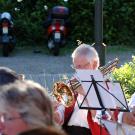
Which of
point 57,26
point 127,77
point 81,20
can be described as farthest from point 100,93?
point 81,20

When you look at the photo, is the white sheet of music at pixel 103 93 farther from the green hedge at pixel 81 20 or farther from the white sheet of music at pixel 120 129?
the green hedge at pixel 81 20

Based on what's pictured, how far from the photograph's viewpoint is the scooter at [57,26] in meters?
12.5

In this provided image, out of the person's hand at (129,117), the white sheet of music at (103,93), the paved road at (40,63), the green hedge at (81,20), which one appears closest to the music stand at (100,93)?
the white sheet of music at (103,93)

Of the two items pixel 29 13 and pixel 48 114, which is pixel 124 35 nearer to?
pixel 29 13

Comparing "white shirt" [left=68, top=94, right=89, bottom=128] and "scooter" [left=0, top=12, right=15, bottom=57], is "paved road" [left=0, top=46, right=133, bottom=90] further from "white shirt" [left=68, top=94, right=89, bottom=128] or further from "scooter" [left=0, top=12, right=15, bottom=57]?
"white shirt" [left=68, top=94, right=89, bottom=128]

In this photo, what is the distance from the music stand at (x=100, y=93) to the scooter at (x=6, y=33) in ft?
26.7

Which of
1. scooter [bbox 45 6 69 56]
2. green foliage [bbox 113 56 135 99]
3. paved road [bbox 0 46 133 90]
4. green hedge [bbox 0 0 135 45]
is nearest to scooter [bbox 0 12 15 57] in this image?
paved road [bbox 0 46 133 90]

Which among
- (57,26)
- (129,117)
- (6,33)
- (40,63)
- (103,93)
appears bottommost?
(40,63)

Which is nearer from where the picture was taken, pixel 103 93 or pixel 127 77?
pixel 103 93

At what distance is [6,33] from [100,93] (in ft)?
27.8

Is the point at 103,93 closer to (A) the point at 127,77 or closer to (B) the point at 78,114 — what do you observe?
(B) the point at 78,114

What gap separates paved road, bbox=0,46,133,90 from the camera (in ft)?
35.1

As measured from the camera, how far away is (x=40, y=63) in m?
11.5

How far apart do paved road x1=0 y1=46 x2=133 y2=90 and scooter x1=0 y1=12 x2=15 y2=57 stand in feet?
0.57
